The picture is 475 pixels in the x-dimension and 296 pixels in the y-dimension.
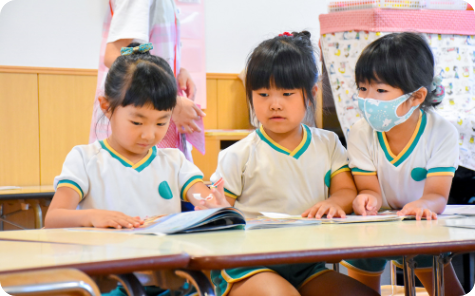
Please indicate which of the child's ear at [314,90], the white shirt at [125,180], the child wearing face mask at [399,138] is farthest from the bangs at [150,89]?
the child wearing face mask at [399,138]

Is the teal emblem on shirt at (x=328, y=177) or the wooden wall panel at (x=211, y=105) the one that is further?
the wooden wall panel at (x=211, y=105)

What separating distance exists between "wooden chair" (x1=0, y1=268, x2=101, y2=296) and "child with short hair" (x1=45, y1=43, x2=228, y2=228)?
0.76m

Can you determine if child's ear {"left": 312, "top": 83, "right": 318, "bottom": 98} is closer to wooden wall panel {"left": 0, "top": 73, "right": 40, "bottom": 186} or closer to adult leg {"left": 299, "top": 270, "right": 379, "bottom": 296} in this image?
adult leg {"left": 299, "top": 270, "right": 379, "bottom": 296}

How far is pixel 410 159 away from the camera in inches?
53.4

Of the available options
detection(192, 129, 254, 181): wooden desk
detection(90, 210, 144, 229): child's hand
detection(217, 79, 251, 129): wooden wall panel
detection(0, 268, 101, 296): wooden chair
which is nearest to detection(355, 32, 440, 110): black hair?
detection(90, 210, 144, 229): child's hand

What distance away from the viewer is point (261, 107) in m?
1.40

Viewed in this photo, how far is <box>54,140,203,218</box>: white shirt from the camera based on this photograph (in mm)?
1268

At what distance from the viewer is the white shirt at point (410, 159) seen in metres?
1.33

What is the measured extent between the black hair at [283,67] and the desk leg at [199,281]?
87 centimetres

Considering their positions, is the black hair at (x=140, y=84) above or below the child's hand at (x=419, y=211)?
above

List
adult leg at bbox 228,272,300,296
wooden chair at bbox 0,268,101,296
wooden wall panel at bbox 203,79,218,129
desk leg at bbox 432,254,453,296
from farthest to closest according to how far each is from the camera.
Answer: wooden wall panel at bbox 203,79,218,129, adult leg at bbox 228,272,300,296, desk leg at bbox 432,254,453,296, wooden chair at bbox 0,268,101,296

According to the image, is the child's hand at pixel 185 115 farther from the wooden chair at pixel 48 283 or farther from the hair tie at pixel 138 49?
the wooden chair at pixel 48 283

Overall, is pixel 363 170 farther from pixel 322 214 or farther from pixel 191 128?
pixel 191 128

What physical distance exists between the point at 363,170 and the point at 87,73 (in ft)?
7.54
